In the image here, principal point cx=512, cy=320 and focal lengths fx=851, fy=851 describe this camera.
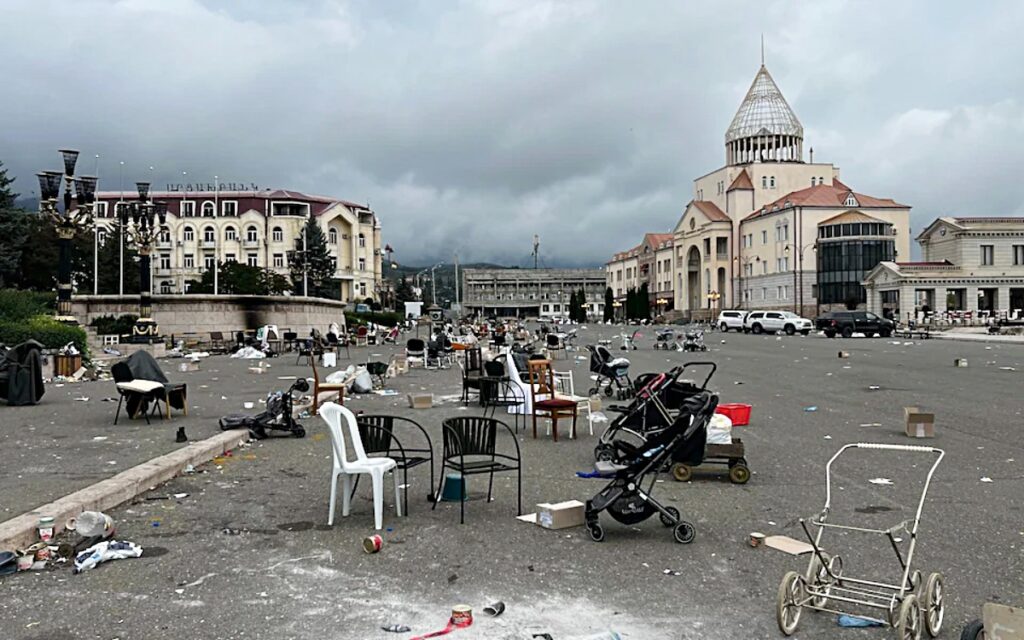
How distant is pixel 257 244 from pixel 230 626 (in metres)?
107

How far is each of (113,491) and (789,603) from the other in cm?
577

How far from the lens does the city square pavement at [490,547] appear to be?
4.78m

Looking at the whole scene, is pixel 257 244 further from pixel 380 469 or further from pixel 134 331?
pixel 380 469

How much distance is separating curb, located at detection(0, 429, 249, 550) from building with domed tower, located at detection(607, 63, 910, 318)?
89.4 m

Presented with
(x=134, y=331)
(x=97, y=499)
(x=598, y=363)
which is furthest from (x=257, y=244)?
(x=97, y=499)

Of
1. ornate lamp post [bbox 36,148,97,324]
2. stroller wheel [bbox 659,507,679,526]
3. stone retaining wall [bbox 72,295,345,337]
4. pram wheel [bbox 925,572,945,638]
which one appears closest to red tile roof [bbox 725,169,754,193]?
stone retaining wall [bbox 72,295,345,337]

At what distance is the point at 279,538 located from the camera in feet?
21.3

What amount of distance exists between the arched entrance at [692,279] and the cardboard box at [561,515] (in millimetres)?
118869

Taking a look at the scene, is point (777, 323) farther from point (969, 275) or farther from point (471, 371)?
point (471, 371)

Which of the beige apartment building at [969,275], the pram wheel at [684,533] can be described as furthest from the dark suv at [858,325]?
the pram wheel at [684,533]

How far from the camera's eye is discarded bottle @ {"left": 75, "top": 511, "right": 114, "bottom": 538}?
20.5ft

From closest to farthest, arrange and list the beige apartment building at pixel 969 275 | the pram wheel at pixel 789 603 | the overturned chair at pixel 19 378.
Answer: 1. the pram wheel at pixel 789 603
2. the overturned chair at pixel 19 378
3. the beige apartment building at pixel 969 275

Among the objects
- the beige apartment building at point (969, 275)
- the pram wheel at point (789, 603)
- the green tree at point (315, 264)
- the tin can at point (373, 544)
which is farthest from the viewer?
the green tree at point (315, 264)

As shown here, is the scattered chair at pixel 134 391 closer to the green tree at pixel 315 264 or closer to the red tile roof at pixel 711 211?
the green tree at pixel 315 264
